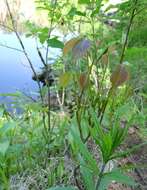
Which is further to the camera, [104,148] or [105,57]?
[105,57]

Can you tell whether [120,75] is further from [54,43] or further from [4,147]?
[4,147]

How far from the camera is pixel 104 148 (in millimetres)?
1208

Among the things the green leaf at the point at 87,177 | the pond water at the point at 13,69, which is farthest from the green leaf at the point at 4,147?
the pond water at the point at 13,69

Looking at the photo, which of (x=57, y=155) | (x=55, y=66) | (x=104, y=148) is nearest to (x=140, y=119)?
(x=55, y=66)

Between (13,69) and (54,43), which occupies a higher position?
(54,43)

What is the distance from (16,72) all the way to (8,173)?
124 inches

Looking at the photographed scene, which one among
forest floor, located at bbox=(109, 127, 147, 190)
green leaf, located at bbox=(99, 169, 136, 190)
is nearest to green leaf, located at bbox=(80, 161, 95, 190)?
green leaf, located at bbox=(99, 169, 136, 190)

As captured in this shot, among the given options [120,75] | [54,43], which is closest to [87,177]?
[120,75]

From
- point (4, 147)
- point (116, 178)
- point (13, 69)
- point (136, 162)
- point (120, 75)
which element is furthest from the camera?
point (13, 69)

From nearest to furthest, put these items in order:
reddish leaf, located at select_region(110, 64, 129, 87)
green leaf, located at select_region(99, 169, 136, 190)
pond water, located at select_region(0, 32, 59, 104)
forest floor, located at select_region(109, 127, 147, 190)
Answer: green leaf, located at select_region(99, 169, 136, 190), reddish leaf, located at select_region(110, 64, 129, 87), forest floor, located at select_region(109, 127, 147, 190), pond water, located at select_region(0, 32, 59, 104)

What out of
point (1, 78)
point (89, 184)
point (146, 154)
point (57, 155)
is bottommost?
point (1, 78)

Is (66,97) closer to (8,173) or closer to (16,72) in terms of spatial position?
(8,173)

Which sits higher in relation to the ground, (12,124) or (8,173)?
(12,124)

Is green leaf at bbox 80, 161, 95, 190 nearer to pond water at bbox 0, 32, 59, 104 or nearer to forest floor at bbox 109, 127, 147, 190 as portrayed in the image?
forest floor at bbox 109, 127, 147, 190
